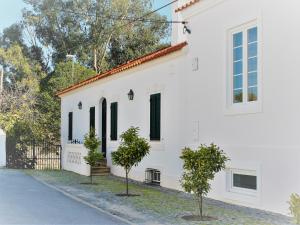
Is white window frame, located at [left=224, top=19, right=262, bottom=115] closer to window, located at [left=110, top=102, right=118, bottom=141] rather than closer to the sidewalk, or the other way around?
the sidewalk

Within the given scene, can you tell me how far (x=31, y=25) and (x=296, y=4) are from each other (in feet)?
128

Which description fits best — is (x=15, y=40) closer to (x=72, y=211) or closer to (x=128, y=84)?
(x=128, y=84)

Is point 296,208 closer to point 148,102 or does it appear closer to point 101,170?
point 148,102

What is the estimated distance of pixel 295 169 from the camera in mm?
9977

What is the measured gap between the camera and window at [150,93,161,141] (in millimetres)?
16625

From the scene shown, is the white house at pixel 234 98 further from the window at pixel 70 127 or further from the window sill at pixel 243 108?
the window at pixel 70 127

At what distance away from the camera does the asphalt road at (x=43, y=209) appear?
970 cm

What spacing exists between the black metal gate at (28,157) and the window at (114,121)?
632 cm

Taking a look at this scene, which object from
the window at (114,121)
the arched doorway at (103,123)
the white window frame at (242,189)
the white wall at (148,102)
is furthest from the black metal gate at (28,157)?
the white window frame at (242,189)

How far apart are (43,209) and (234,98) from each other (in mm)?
4947

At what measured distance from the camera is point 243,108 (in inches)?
460

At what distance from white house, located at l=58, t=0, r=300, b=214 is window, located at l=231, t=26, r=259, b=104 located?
2 cm

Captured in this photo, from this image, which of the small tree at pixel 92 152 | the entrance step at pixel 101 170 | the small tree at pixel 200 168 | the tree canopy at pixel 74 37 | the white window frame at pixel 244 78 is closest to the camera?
the small tree at pixel 200 168

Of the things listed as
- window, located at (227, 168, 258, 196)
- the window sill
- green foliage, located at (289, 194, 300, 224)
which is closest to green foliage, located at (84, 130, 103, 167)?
window, located at (227, 168, 258, 196)
